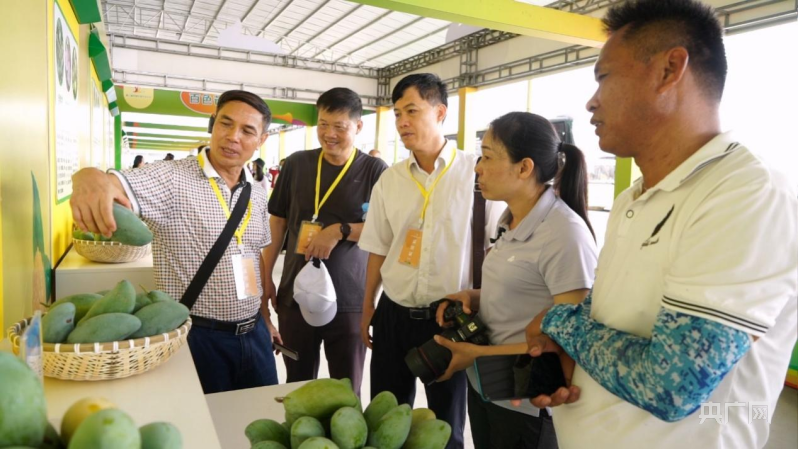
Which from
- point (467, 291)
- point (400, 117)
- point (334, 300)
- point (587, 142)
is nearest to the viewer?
point (467, 291)

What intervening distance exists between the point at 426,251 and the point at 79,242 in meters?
1.76

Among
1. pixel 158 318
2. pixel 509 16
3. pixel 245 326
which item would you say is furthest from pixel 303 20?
pixel 158 318

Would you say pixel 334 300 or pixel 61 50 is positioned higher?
pixel 61 50

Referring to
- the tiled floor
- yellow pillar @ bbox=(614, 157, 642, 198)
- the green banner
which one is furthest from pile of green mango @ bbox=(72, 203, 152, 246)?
the green banner

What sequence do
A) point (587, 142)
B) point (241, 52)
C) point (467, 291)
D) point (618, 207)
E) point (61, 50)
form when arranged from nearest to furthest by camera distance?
point (618, 207), point (467, 291), point (61, 50), point (587, 142), point (241, 52)

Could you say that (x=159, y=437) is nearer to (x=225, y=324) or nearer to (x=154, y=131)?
(x=225, y=324)

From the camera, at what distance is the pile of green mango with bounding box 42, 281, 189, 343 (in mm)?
1060

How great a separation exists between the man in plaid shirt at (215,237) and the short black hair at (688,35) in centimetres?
130

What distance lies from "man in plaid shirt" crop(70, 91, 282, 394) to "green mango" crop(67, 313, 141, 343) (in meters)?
0.53

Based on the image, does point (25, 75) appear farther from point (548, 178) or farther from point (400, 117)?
point (548, 178)

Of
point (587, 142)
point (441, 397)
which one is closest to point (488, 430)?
point (441, 397)

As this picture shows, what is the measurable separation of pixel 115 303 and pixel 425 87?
1429 millimetres

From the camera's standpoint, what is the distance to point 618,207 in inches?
47.5

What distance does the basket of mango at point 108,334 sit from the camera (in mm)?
1051
